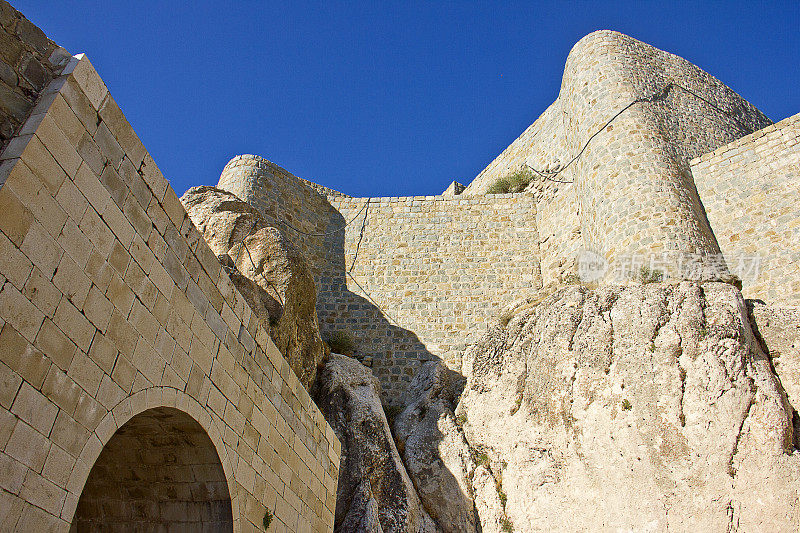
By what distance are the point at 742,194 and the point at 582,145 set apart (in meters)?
3.20

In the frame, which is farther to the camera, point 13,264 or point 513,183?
point 513,183

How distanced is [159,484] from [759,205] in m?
10.6

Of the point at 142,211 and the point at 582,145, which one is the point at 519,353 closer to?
the point at 582,145

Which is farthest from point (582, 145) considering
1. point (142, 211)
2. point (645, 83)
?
point (142, 211)

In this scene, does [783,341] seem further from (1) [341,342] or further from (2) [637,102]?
(1) [341,342]

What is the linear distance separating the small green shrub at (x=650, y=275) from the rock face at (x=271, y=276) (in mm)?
5502

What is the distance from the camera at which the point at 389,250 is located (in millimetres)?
14578

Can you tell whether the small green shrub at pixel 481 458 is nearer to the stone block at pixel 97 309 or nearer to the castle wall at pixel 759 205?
the castle wall at pixel 759 205

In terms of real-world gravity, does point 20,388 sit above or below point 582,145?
below

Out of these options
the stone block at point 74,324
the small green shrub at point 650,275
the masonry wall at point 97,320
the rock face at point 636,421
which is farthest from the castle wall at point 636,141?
the stone block at point 74,324

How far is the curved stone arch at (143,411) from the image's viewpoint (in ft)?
10.8

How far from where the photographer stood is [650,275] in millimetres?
10508

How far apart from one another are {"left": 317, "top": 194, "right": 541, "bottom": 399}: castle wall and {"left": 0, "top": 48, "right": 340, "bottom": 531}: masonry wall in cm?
786

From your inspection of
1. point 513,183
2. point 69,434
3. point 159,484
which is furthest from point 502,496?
point 513,183
